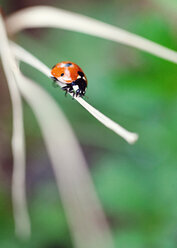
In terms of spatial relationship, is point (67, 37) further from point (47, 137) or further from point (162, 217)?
point (162, 217)

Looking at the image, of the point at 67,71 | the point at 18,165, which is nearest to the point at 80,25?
the point at 67,71

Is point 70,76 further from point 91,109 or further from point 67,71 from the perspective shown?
point 91,109

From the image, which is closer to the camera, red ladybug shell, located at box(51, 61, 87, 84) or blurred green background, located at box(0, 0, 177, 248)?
red ladybug shell, located at box(51, 61, 87, 84)

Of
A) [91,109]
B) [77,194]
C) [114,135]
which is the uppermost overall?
[114,135]

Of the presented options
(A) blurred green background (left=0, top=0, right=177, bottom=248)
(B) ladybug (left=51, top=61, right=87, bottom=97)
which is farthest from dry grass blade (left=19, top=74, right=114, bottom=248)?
(B) ladybug (left=51, top=61, right=87, bottom=97)

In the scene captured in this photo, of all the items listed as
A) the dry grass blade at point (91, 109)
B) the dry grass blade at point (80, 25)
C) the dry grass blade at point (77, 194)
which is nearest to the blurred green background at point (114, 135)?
the dry grass blade at point (77, 194)

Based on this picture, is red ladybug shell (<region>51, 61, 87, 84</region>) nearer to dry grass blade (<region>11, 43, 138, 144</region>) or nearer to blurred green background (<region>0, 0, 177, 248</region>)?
dry grass blade (<region>11, 43, 138, 144</region>)

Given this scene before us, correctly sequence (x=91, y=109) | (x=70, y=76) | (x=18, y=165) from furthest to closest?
(x=18, y=165)
(x=70, y=76)
(x=91, y=109)
